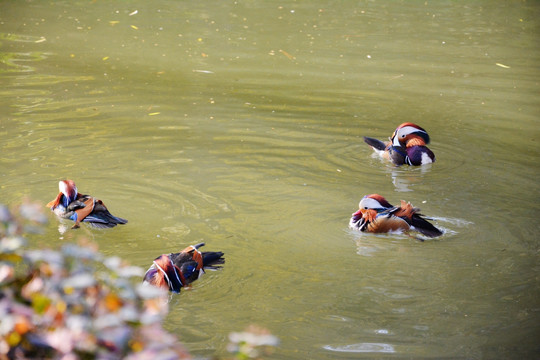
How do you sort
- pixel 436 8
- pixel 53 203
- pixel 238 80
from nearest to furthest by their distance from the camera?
pixel 53 203 < pixel 238 80 < pixel 436 8

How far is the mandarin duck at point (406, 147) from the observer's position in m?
7.96

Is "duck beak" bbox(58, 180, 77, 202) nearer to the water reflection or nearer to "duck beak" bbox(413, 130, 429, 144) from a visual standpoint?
the water reflection

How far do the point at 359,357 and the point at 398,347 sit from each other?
0.94 feet

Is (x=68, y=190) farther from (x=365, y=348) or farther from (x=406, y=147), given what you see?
(x=406, y=147)

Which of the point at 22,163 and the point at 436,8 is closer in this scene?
the point at 22,163

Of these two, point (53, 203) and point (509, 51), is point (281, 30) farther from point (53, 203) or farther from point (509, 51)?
point (53, 203)

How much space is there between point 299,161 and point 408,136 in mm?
1238

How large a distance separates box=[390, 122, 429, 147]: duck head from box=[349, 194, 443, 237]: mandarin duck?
2.00 metres

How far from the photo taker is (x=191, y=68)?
12.0 metres

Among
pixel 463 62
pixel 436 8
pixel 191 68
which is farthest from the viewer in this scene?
pixel 436 8

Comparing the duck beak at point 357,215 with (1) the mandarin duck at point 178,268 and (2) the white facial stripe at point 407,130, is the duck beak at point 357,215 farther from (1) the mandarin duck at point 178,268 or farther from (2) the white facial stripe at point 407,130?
(2) the white facial stripe at point 407,130

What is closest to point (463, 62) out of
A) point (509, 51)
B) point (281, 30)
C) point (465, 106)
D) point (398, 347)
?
point (509, 51)

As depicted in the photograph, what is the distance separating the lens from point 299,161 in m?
8.08

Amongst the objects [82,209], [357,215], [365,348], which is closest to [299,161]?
[357,215]
